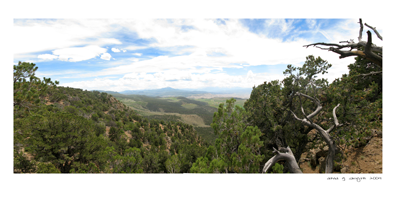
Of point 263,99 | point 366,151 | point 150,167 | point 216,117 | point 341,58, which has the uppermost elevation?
point 341,58

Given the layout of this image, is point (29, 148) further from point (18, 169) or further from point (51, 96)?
point (51, 96)

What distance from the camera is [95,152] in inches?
326

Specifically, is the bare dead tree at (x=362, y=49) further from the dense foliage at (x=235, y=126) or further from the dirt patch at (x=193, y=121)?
the dirt patch at (x=193, y=121)

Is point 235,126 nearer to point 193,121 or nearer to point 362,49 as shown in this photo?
point 362,49

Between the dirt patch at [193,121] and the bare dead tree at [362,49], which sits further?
the dirt patch at [193,121]

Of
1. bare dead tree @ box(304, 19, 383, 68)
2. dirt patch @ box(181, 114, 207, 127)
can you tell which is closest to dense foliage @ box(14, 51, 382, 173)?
bare dead tree @ box(304, 19, 383, 68)

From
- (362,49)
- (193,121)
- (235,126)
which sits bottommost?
(193,121)

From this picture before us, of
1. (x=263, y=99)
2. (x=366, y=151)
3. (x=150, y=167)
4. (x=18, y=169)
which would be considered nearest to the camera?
(x=366, y=151)

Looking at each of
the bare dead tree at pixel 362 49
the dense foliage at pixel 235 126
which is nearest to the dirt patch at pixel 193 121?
the dense foliage at pixel 235 126

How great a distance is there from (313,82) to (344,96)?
149cm

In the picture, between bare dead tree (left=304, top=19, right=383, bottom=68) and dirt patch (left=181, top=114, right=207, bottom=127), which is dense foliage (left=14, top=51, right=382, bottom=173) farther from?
dirt patch (left=181, top=114, right=207, bottom=127)

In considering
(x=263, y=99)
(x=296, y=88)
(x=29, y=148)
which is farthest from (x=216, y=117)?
(x=29, y=148)

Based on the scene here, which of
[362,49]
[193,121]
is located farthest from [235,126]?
[193,121]
